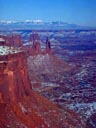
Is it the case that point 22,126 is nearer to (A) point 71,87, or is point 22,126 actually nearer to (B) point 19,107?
(B) point 19,107

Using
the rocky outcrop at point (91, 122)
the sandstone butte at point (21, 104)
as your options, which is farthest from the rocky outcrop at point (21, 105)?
the rocky outcrop at point (91, 122)

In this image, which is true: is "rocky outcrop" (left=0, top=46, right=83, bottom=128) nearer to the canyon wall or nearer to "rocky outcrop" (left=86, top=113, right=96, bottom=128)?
the canyon wall

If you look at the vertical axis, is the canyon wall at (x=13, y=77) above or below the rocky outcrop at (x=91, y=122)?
above

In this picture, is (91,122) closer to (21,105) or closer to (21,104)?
(21,104)

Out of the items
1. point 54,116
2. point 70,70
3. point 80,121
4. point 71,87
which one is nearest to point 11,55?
point 54,116

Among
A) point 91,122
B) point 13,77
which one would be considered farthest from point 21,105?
point 91,122

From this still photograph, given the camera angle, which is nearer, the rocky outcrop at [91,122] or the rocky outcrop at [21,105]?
the rocky outcrop at [21,105]

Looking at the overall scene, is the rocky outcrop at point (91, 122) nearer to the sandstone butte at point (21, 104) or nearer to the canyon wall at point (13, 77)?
the sandstone butte at point (21, 104)

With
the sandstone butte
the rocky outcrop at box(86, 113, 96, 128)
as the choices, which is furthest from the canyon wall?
the rocky outcrop at box(86, 113, 96, 128)

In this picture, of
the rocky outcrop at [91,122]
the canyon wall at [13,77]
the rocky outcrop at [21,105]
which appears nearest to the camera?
the rocky outcrop at [21,105]
